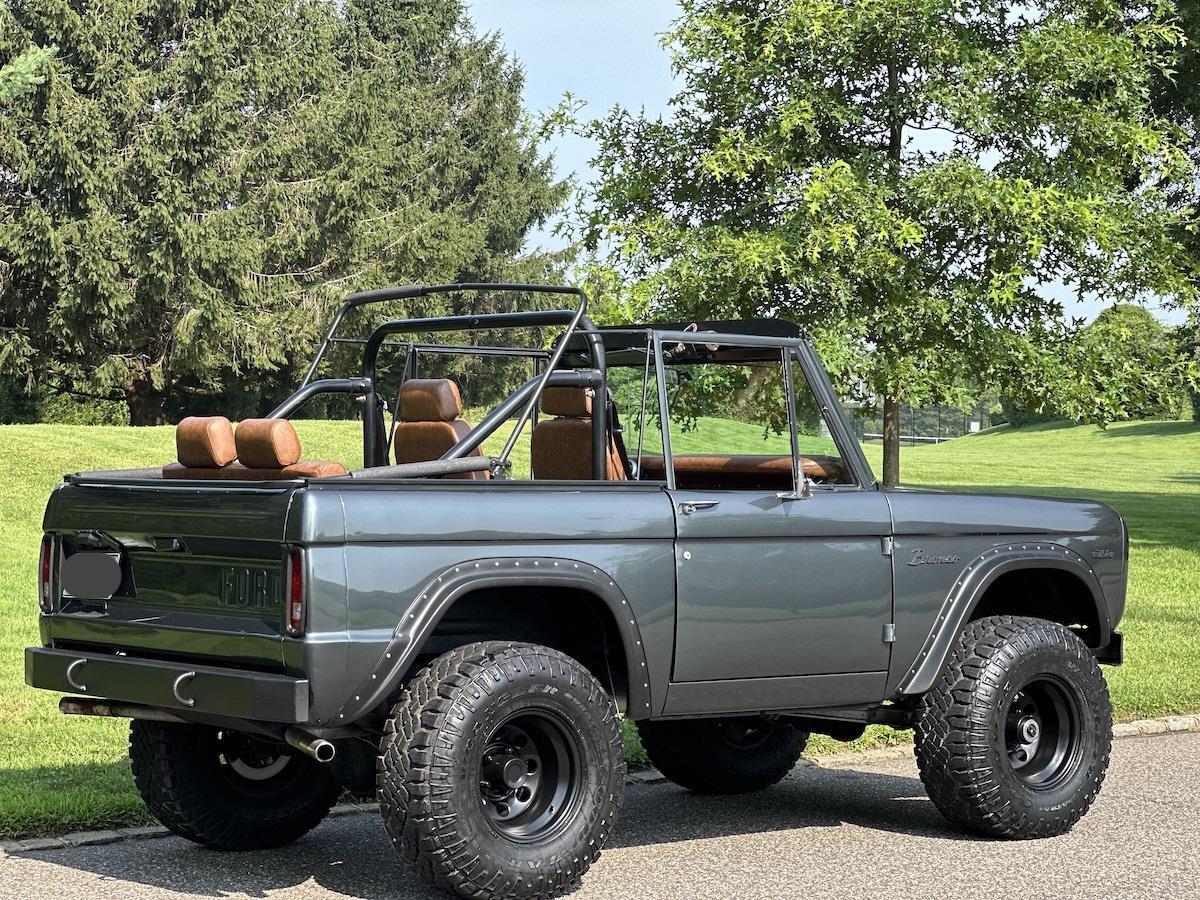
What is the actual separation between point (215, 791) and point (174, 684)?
109 centimetres

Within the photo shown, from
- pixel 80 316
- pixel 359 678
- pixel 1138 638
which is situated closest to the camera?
pixel 359 678

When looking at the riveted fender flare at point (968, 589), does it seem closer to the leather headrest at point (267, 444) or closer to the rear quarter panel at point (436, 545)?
the rear quarter panel at point (436, 545)

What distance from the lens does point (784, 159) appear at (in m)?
19.2

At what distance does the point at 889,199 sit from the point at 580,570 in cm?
1481

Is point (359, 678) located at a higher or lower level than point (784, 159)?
lower

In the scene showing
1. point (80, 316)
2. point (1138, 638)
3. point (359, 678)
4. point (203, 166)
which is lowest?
point (1138, 638)

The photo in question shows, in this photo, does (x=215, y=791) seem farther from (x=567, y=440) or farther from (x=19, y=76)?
(x=19, y=76)

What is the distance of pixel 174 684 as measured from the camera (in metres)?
5.06

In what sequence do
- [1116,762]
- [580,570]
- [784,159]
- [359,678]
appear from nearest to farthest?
1. [359,678]
2. [580,570]
3. [1116,762]
4. [784,159]

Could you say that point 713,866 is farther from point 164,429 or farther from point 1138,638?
point 164,429

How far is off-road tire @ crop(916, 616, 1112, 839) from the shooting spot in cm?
632

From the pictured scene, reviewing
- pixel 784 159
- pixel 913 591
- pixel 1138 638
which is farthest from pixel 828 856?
pixel 784 159

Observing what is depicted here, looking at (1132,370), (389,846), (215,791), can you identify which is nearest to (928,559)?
(389,846)

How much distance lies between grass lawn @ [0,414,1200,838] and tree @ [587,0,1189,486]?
277 cm
